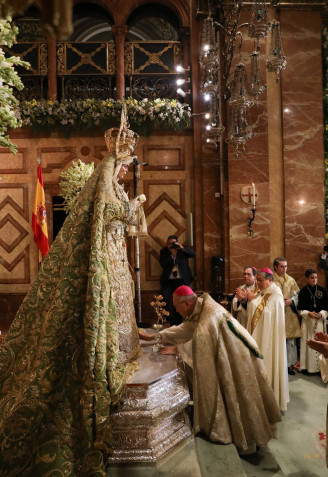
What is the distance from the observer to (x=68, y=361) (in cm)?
245

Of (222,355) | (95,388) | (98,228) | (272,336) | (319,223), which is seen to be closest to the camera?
(95,388)

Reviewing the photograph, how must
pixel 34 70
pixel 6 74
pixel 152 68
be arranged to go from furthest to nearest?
pixel 152 68 → pixel 34 70 → pixel 6 74

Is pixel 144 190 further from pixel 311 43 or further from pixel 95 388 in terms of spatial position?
pixel 95 388

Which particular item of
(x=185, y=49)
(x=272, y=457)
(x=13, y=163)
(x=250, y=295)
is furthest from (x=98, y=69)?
(x=272, y=457)

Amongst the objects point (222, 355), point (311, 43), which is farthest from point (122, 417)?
point (311, 43)

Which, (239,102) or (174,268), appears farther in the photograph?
(174,268)

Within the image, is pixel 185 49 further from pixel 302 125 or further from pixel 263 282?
pixel 263 282

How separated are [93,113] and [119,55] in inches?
70.9

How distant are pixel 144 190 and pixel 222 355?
533 centimetres

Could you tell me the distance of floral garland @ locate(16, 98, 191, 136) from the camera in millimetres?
7168

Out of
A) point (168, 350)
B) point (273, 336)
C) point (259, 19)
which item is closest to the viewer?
point (168, 350)

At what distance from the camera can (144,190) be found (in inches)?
305

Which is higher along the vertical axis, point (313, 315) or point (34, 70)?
point (34, 70)

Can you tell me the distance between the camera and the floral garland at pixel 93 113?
7.17 metres
